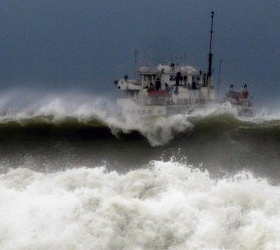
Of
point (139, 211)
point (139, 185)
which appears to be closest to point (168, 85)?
point (139, 185)

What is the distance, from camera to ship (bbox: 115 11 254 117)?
37688 millimetres

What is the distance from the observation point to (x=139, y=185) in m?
22.2

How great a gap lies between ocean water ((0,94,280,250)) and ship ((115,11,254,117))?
6.03m

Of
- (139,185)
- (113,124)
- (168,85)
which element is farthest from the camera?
(168,85)

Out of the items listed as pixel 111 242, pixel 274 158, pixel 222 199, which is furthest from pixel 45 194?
pixel 274 158

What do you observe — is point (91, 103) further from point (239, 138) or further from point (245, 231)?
point (245, 231)

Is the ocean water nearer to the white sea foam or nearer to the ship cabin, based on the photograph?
the white sea foam

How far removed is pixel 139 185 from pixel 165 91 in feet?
55.7

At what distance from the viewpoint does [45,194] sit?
21922mm

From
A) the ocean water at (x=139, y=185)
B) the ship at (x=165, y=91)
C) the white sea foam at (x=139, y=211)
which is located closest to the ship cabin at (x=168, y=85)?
the ship at (x=165, y=91)

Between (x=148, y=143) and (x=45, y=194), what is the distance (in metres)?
9.21

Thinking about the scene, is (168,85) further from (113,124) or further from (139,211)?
(139,211)

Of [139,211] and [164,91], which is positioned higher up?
[164,91]

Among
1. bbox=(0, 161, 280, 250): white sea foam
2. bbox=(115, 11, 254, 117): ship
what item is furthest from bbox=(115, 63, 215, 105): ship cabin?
bbox=(0, 161, 280, 250): white sea foam
